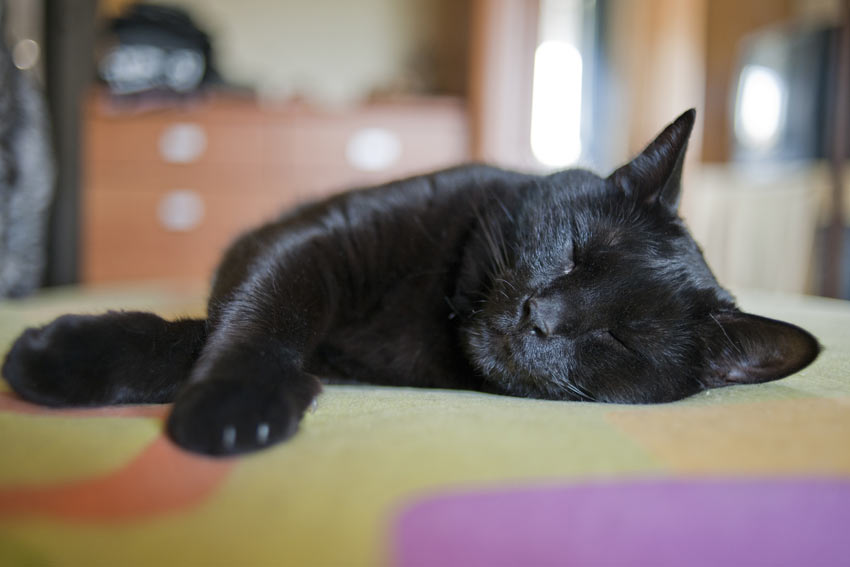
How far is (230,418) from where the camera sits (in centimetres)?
51

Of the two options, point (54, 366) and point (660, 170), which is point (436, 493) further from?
point (660, 170)

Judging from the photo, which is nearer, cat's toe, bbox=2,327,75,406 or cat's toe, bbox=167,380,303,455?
cat's toe, bbox=167,380,303,455

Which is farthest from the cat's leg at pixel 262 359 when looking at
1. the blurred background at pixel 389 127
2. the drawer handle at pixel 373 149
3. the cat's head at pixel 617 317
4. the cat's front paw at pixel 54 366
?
the drawer handle at pixel 373 149

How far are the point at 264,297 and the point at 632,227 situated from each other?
525 mm

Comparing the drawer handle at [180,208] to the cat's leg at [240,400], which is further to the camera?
the drawer handle at [180,208]

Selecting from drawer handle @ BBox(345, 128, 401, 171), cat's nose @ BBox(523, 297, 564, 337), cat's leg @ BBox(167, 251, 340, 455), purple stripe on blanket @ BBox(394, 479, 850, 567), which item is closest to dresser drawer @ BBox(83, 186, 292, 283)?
drawer handle @ BBox(345, 128, 401, 171)

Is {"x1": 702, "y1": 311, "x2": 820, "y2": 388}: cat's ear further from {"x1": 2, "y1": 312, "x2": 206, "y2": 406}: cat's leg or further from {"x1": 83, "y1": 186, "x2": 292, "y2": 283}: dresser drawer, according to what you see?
{"x1": 83, "y1": 186, "x2": 292, "y2": 283}: dresser drawer

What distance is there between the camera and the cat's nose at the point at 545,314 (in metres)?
0.79

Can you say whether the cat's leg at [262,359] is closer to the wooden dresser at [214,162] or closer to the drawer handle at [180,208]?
the wooden dresser at [214,162]

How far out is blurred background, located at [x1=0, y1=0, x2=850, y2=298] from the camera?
2602 mm

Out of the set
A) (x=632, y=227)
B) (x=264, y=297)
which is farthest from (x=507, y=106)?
(x=264, y=297)

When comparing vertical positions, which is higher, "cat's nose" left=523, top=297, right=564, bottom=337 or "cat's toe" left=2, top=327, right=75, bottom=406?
"cat's nose" left=523, top=297, right=564, bottom=337

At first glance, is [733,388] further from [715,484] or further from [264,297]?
[264,297]

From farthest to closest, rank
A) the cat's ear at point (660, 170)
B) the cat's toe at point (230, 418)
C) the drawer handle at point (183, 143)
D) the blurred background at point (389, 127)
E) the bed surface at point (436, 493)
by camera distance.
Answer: the drawer handle at point (183, 143) → the blurred background at point (389, 127) → the cat's ear at point (660, 170) → the cat's toe at point (230, 418) → the bed surface at point (436, 493)
